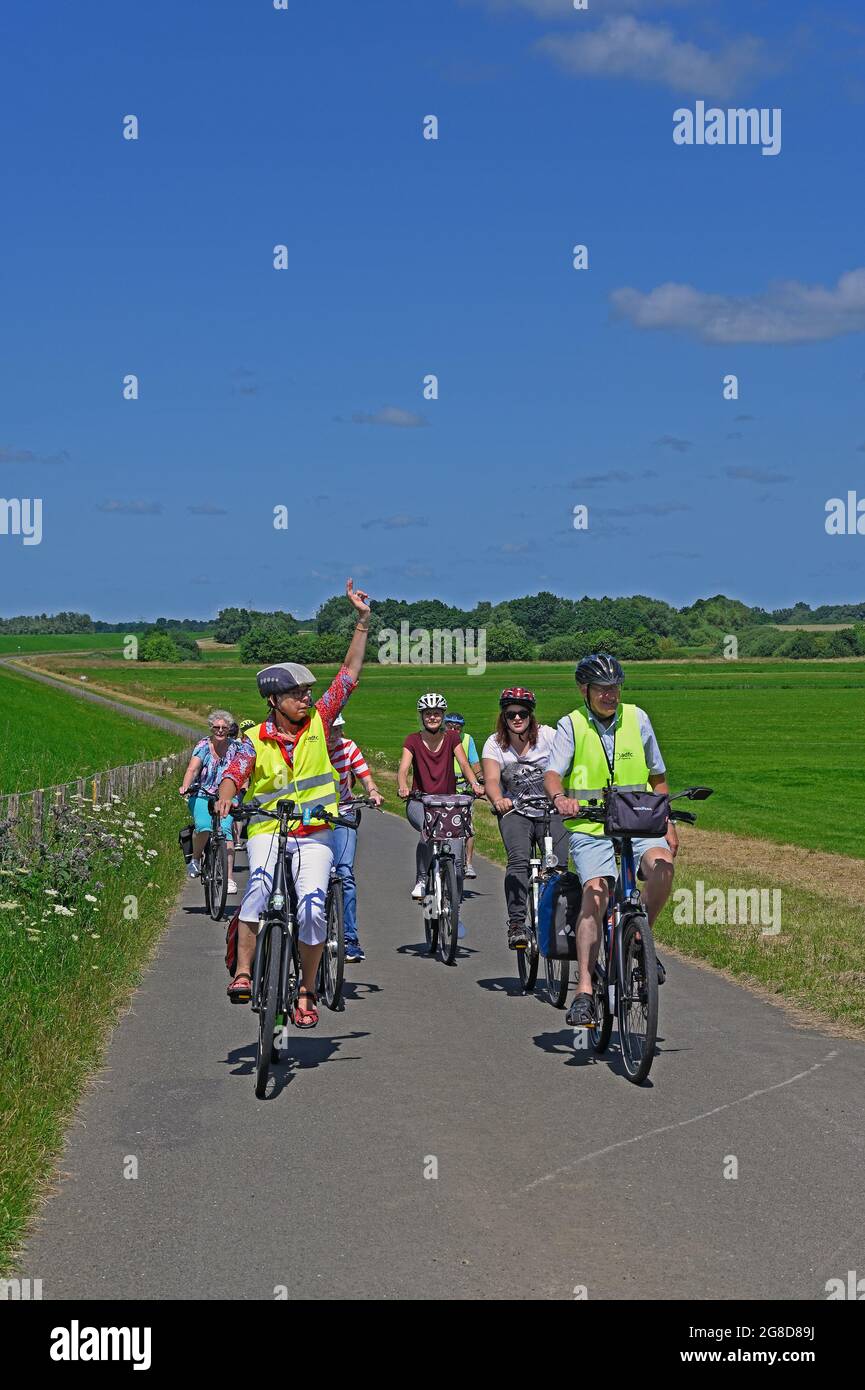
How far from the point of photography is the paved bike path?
17.1ft

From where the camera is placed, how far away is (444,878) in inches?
491

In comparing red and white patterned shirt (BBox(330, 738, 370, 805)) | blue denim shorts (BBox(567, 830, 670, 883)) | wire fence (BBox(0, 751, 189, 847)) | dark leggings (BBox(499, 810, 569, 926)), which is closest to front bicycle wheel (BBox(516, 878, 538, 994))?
dark leggings (BBox(499, 810, 569, 926))

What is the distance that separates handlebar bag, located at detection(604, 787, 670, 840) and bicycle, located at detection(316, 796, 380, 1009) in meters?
1.71

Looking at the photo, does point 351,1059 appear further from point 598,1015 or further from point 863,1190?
point 863,1190

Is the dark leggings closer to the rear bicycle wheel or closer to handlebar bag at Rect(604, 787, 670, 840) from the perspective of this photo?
the rear bicycle wheel

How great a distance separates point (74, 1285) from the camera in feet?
16.7

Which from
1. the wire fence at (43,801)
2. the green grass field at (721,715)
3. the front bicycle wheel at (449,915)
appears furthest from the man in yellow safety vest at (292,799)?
the green grass field at (721,715)

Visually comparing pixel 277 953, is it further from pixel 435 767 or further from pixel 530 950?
pixel 435 767

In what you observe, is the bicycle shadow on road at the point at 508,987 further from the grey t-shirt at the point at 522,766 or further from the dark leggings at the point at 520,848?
the grey t-shirt at the point at 522,766

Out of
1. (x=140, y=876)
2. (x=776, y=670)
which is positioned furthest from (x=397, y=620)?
(x=140, y=876)

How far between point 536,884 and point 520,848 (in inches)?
21.6

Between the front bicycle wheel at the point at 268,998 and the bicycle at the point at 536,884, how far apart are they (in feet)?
9.12
